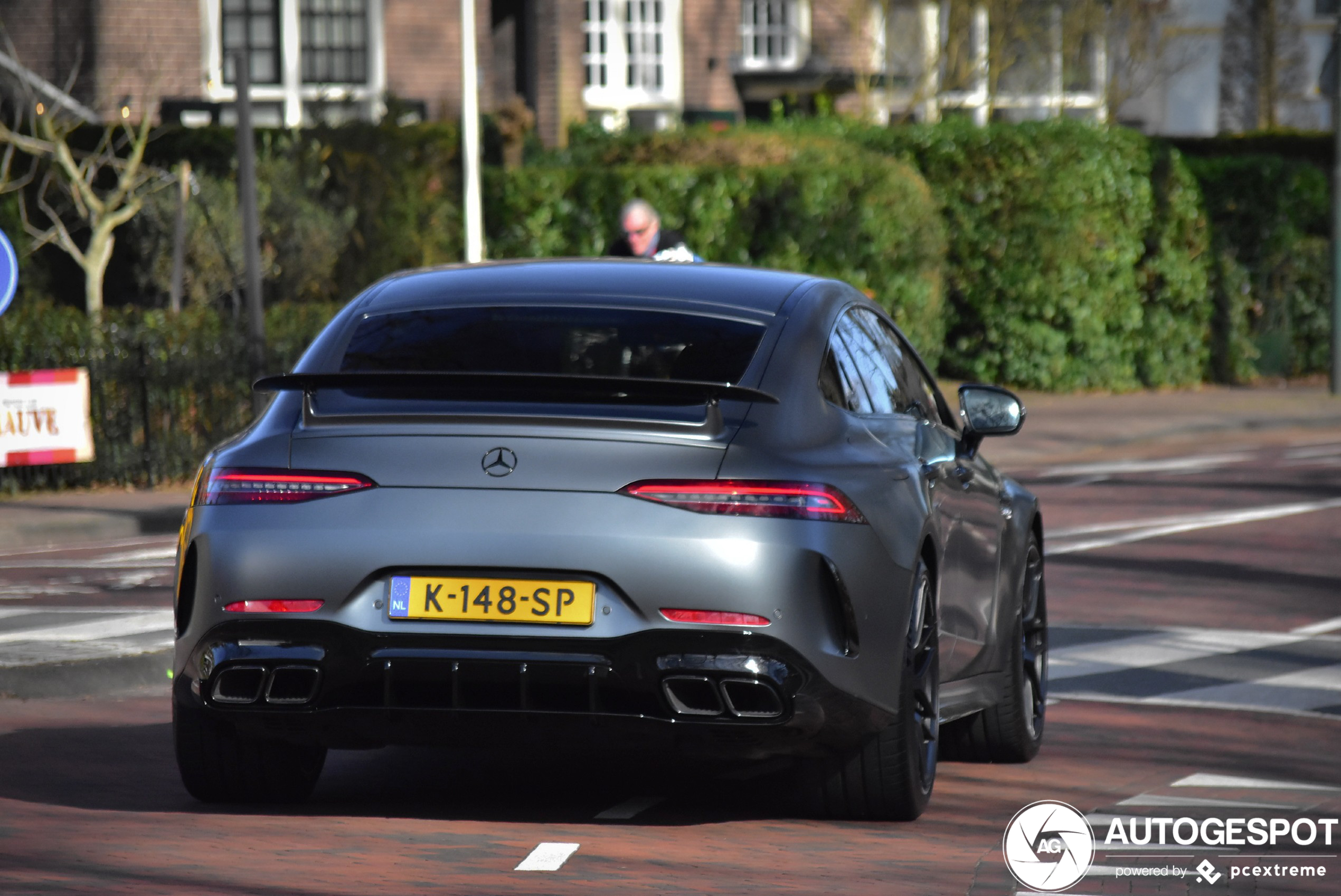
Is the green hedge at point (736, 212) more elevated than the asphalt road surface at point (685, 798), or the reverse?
the green hedge at point (736, 212)

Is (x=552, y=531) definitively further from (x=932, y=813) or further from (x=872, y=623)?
(x=932, y=813)

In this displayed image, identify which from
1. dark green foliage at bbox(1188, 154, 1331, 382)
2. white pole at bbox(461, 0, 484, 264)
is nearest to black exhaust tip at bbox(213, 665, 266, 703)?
white pole at bbox(461, 0, 484, 264)

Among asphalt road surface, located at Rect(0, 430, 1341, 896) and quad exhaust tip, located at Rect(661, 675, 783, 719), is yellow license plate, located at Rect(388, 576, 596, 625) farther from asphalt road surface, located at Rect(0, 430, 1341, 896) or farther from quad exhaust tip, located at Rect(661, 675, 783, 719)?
asphalt road surface, located at Rect(0, 430, 1341, 896)

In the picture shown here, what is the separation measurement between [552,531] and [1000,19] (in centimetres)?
3298

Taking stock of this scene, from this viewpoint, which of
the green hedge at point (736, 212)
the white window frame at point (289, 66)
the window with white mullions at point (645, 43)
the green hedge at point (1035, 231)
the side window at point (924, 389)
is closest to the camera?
the side window at point (924, 389)

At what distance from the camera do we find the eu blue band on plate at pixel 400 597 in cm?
577

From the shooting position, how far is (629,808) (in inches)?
261

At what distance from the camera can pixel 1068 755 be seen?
800cm

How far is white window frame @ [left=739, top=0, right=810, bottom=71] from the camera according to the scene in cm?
4050

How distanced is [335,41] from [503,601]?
31157mm

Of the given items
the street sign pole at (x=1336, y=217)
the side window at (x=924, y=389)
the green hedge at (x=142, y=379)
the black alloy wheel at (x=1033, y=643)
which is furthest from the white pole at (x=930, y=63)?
the side window at (x=924, y=389)

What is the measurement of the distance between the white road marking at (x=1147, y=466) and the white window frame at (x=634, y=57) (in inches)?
Result: 771

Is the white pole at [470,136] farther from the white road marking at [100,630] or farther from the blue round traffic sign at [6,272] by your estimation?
the white road marking at [100,630]

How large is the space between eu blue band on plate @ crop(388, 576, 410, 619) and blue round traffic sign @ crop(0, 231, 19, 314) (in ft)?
30.5
